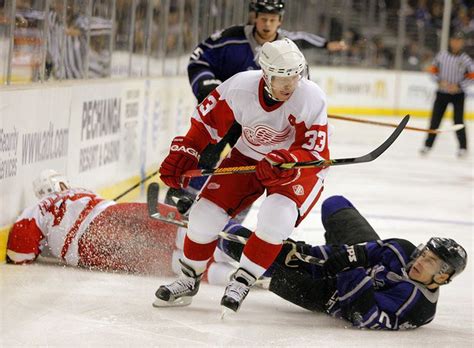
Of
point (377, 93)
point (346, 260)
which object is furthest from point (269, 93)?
point (377, 93)

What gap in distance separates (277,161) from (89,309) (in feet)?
2.84

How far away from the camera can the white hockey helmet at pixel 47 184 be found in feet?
15.0

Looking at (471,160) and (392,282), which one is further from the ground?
(392,282)

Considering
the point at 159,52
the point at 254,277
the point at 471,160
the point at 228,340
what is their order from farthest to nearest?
the point at 471,160
the point at 159,52
the point at 254,277
the point at 228,340

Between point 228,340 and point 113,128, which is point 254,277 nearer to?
point 228,340

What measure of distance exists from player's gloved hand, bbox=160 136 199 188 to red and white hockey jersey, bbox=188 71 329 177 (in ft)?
0.23

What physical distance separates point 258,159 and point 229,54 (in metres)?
1.88

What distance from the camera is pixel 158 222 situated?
441 centimetres

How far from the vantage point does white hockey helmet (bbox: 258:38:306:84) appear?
3541 millimetres

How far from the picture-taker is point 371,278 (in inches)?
150

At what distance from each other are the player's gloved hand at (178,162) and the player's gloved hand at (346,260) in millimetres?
633

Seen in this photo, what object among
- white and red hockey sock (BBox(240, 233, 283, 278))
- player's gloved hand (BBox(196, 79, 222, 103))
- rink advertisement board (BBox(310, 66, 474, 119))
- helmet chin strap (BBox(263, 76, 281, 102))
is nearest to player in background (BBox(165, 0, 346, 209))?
player's gloved hand (BBox(196, 79, 222, 103))

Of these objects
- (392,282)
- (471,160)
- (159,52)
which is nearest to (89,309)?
(392,282)

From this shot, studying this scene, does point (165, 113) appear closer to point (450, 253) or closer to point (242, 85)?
point (242, 85)
